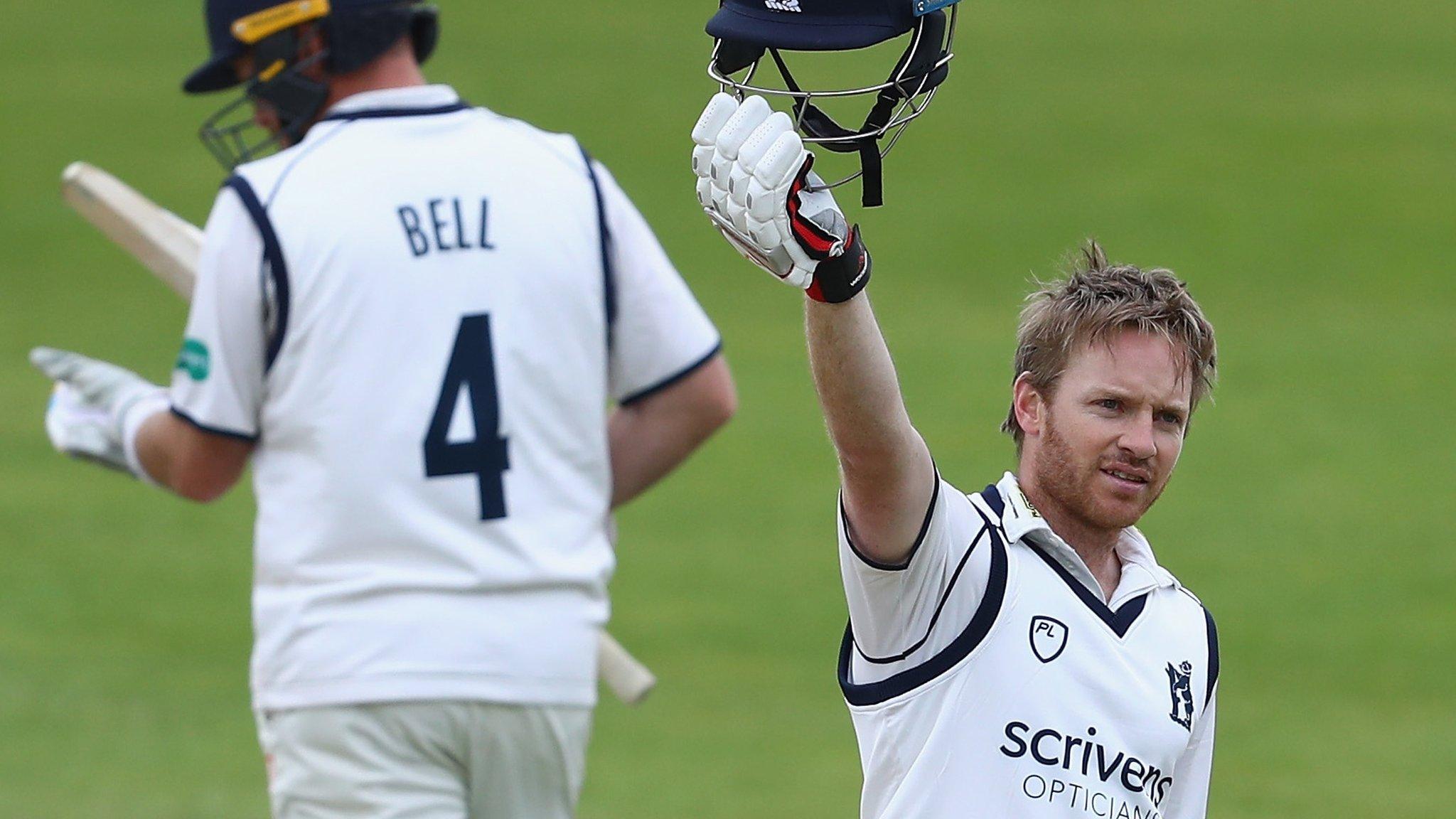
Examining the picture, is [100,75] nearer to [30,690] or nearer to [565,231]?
[30,690]

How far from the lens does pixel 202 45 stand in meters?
22.8

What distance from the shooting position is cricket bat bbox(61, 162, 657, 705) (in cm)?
501

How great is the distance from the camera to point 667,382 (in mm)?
4266

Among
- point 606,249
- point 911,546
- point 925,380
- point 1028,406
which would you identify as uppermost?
point 925,380

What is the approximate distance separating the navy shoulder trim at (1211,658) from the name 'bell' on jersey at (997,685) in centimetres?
12

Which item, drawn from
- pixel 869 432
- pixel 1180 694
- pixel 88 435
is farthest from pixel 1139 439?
pixel 88 435

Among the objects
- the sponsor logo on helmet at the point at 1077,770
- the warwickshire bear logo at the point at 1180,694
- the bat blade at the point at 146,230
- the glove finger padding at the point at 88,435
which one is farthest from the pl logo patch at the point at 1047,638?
the bat blade at the point at 146,230

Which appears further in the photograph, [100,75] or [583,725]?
[100,75]

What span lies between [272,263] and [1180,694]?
1709 millimetres

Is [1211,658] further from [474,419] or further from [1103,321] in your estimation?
[474,419]

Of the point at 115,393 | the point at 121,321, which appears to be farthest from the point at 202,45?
the point at 115,393

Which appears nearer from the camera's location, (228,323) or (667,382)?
(228,323)

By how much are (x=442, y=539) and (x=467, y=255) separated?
50 cm

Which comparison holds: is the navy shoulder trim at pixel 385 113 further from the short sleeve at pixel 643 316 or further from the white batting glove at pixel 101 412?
the white batting glove at pixel 101 412
